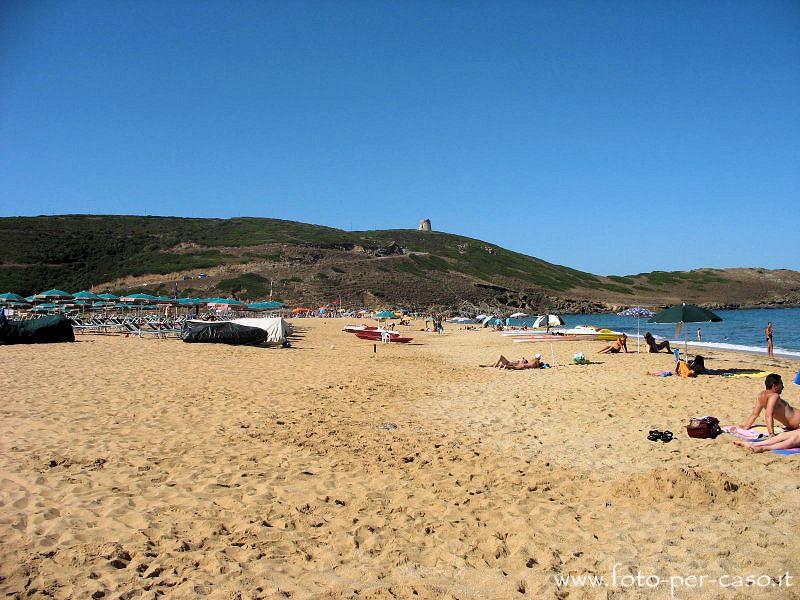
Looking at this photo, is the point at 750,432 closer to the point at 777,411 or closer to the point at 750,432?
the point at 750,432

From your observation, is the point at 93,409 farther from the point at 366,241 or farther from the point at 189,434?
the point at 366,241

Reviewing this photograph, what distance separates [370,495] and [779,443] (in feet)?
17.2

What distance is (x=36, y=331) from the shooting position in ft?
61.8

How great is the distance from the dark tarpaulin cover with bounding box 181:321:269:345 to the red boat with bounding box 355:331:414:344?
956cm

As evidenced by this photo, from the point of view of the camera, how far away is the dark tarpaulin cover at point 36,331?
18.2 m

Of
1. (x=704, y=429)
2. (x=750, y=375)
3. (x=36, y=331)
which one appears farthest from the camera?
(x=36, y=331)

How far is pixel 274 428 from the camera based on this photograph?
8031 mm

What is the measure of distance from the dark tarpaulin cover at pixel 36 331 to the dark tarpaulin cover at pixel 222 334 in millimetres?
4390

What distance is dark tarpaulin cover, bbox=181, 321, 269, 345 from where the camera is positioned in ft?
67.9

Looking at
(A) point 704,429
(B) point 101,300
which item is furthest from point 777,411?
(B) point 101,300

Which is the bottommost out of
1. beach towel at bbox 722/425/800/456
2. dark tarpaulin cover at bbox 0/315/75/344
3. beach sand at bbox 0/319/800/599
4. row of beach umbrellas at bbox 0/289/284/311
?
beach sand at bbox 0/319/800/599

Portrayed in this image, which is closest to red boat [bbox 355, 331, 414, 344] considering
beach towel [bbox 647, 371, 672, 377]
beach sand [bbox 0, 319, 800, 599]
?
beach towel [bbox 647, 371, 672, 377]

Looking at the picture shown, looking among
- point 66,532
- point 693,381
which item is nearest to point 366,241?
point 693,381

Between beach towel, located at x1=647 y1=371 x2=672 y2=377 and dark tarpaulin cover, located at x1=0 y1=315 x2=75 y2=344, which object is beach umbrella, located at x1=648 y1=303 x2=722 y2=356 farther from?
dark tarpaulin cover, located at x1=0 y1=315 x2=75 y2=344
